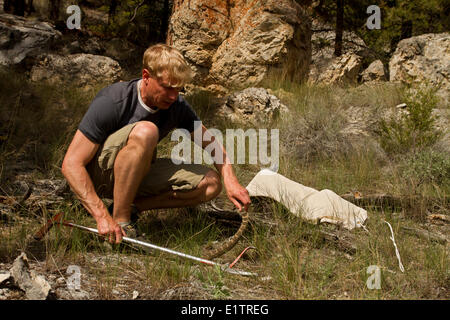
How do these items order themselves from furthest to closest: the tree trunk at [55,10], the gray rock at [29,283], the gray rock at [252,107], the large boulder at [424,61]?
the tree trunk at [55,10], the large boulder at [424,61], the gray rock at [252,107], the gray rock at [29,283]

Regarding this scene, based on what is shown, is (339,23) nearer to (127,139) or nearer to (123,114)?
(123,114)

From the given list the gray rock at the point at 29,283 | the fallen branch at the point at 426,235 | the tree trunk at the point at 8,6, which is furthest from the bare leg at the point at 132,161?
the tree trunk at the point at 8,6

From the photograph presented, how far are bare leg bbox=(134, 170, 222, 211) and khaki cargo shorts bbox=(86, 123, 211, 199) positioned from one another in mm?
31

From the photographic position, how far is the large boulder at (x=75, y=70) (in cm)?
586

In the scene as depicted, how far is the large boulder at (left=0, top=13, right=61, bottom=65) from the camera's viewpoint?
594cm

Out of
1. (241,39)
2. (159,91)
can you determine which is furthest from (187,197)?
(241,39)

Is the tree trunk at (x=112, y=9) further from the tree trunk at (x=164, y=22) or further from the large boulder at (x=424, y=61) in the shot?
the large boulder at (x=424, y=61)

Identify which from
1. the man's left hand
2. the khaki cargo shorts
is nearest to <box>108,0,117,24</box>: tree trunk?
the khaki cargo shorts

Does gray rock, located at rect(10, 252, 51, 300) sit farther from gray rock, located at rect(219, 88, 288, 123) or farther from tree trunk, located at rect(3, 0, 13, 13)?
tree trunk, located at rect(3, 0, 13, 13)

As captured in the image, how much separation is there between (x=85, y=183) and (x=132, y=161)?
280 mm

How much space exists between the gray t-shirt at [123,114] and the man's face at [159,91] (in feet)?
0.23

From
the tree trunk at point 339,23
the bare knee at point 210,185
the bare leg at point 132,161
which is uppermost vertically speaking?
the tree trunk at point 339,23

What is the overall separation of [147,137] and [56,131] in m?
2.26

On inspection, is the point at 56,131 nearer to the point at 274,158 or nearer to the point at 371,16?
the point at 274,158
